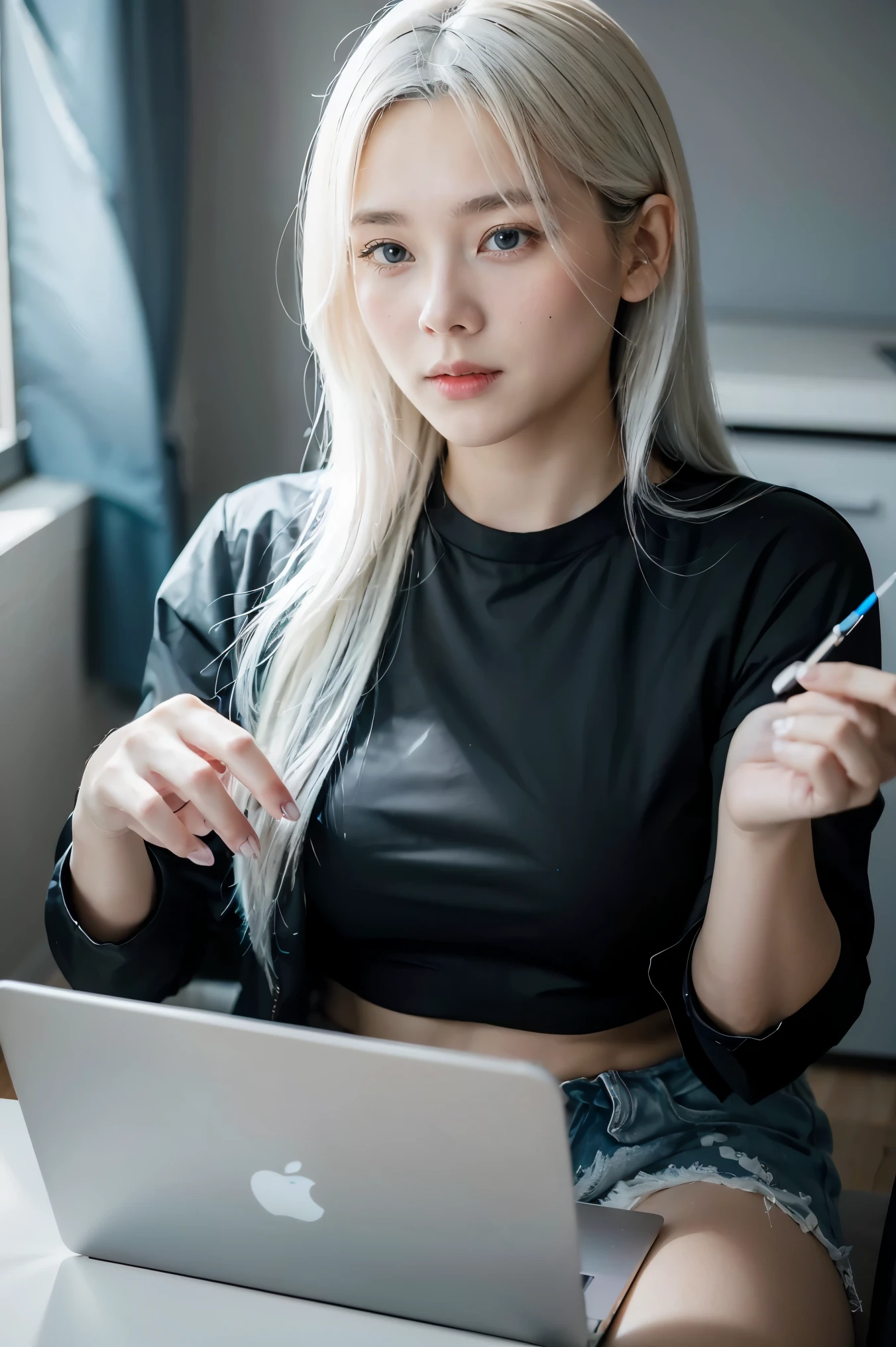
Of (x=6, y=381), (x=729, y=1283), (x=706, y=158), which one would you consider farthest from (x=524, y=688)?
(x=706, y=158)

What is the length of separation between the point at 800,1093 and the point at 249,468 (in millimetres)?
1534

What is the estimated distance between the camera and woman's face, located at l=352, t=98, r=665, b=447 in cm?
98

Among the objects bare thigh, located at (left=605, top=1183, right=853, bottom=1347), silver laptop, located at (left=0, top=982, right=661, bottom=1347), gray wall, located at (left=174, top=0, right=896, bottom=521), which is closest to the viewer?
silver laptop, located at (left=0, top=982, right=661, bottom=1347)

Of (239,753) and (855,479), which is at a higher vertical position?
(239,753)

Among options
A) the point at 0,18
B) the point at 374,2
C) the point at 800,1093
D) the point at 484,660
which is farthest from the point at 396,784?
the point at 374,2

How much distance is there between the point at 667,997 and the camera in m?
1.07

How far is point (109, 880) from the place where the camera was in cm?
107

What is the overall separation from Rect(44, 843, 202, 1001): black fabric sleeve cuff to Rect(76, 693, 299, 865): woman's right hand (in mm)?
190

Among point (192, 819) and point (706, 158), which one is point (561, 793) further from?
point (706, 158)

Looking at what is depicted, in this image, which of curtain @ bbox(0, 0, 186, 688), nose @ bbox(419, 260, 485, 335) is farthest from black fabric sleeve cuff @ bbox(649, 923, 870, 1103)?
curtain @ bbox(0, 0, 186, 688)

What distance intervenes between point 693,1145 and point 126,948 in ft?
1.58

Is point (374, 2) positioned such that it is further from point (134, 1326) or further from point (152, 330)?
point (134, 1326)

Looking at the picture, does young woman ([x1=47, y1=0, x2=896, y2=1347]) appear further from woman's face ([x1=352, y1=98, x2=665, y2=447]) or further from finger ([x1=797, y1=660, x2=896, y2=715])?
finger ([x1=797, y1=660, x2=896, y2=715])

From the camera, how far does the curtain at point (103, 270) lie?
170 centimetres
